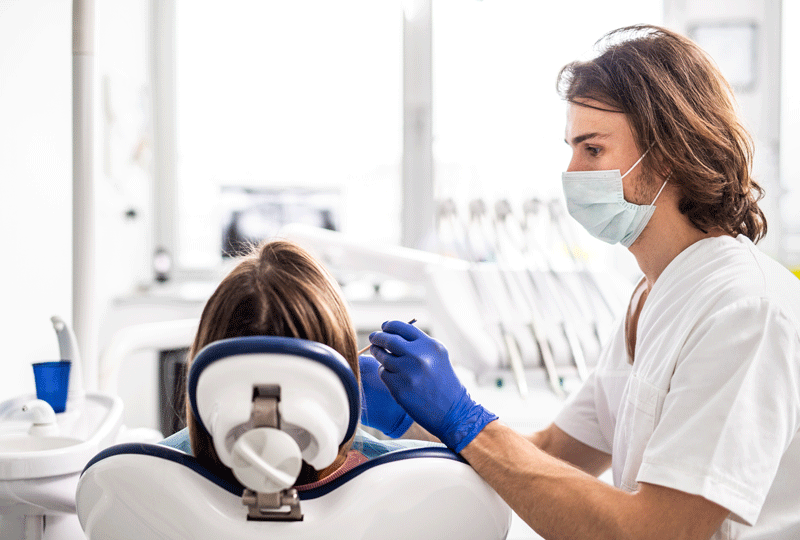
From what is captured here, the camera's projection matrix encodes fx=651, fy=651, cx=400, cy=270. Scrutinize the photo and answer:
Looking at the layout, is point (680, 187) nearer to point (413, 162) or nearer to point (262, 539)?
point (262, 539)

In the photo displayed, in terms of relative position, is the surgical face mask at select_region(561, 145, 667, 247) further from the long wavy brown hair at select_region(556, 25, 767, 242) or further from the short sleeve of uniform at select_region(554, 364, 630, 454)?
the short sleeve of uniform at select_region(554, 364, 630, 454)

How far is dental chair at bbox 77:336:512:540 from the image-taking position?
585mm

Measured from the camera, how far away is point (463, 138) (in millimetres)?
3377

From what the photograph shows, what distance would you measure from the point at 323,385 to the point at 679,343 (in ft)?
1.90

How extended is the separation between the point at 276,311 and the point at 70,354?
740 millimetres

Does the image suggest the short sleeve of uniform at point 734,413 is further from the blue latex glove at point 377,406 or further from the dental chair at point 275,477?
the blue latex glove at point 377,406

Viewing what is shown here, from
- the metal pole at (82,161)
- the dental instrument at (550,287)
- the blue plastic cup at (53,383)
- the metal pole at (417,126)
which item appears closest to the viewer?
the blue plastic cup at (53,383)

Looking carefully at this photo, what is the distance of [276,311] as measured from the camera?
2.41ft

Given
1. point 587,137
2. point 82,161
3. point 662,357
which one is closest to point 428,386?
point 662,357

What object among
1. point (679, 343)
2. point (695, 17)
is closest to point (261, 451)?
point (679, 343)

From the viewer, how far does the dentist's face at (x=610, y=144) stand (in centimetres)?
110

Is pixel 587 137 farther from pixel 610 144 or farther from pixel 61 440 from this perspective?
pixel 61 440

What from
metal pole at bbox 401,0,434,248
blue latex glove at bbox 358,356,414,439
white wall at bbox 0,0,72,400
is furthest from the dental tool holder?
metal pole at bbox 401,0,434,248

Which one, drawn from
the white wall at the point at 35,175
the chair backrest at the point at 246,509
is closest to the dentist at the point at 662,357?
the chair backrest at the point at 246,509
